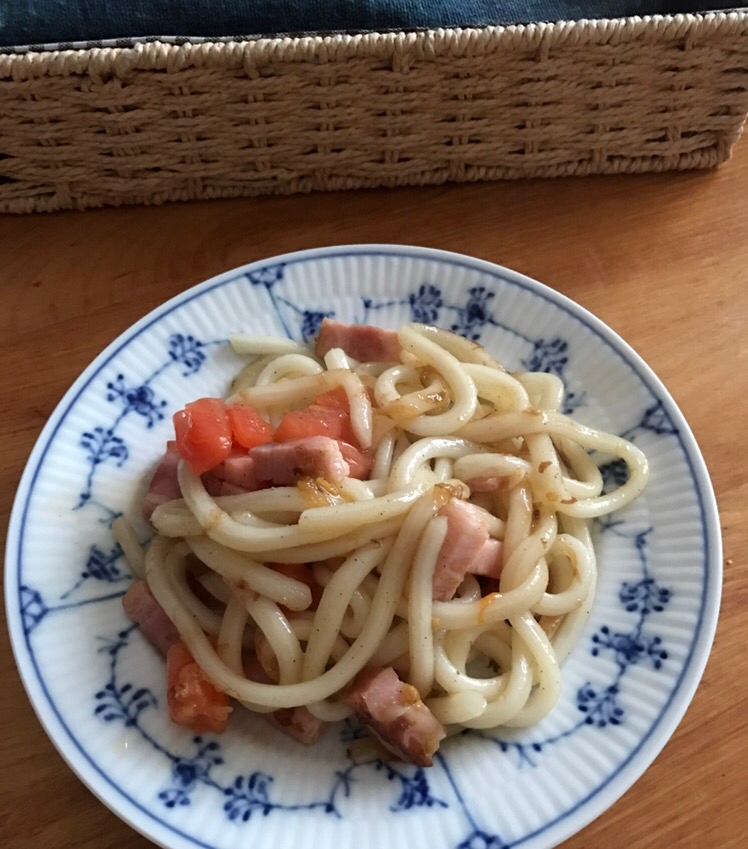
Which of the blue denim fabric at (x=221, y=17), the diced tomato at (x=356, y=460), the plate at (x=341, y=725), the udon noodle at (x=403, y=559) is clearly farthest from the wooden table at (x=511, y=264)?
the diced tomato at (x=356, y=460)

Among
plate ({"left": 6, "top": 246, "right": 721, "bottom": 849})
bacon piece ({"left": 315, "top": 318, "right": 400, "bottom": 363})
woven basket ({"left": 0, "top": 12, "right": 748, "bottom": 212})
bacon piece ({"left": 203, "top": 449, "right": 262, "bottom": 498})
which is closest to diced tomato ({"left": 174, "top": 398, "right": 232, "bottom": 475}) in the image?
bacon piece ({"left": 203, "top": 449, "right": 262, "bottom": 498})

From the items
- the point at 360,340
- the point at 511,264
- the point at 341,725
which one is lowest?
the point at 341,725

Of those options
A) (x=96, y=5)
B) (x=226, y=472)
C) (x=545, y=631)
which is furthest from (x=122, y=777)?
(x=96, y=5)

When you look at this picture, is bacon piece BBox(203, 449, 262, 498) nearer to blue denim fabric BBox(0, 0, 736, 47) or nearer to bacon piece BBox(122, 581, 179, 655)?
bacon piece BBox(122, 581, 179, 655)

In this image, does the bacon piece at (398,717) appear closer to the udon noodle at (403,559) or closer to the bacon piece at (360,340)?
the udon noodle at (403,559)

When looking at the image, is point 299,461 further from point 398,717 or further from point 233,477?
point 398,717

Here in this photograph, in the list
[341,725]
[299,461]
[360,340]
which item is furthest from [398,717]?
[360,340]
